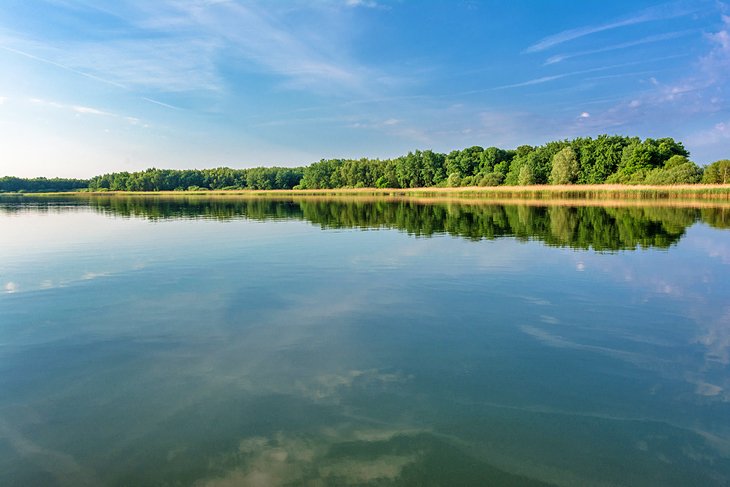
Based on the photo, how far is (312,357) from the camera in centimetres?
853

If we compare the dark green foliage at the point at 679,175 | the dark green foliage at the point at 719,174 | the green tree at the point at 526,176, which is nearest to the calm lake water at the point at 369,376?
the dark green foliage at the point at 719,174

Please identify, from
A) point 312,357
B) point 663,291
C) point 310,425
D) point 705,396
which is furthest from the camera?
point 663,291

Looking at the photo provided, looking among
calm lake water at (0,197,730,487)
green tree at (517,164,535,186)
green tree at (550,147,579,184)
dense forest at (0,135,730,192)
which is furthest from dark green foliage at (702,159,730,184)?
calm lake water at (0,197,730,487)

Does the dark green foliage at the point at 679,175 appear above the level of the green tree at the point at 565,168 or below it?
below

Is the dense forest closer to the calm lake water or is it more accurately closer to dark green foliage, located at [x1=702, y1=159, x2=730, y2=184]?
dark green foliage, located at [x1=702, y1=159, x2=730, y2=184]

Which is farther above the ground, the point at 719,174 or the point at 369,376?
the point at 719,174

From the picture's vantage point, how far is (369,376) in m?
7.68

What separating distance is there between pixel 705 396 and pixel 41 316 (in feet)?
47.0

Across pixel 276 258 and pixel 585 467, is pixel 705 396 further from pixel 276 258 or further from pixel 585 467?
pixel 276 258

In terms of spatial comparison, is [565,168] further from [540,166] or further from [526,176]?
[540,166]

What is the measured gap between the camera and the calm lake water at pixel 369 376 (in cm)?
535

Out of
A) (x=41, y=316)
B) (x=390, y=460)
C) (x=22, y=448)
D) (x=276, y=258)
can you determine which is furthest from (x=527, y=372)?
(x=276, y=258)

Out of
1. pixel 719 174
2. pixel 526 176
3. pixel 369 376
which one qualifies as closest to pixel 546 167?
pixel 526 176

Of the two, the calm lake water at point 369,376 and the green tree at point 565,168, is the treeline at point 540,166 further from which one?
the calm lake water at point 369,376
